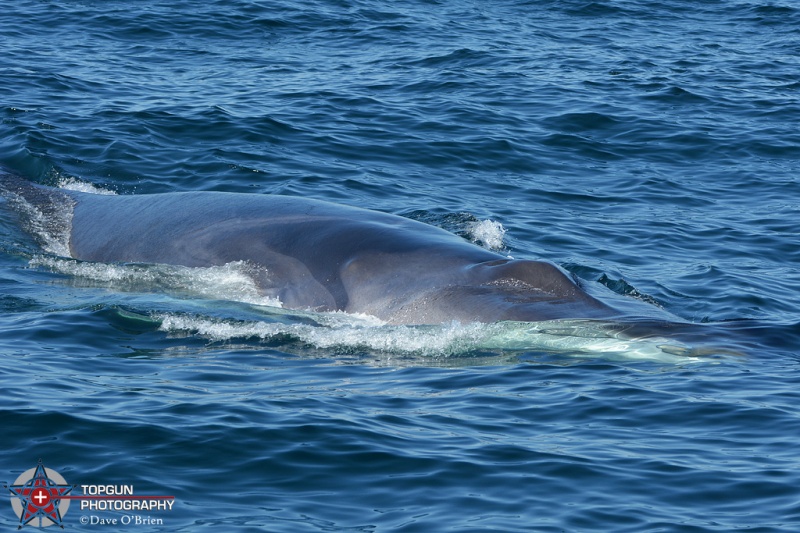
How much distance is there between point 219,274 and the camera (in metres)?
15.0

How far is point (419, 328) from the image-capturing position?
13375 mm

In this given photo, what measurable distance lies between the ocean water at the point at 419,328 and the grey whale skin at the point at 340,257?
0.29 meters

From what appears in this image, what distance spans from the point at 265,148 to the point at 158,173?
8.78ft

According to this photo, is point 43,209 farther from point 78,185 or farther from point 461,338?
point 461,338

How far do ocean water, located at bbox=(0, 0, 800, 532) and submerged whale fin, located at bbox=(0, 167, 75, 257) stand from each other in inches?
10.0

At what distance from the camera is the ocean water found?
9.55 m

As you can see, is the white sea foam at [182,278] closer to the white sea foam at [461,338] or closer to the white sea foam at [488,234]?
the white sea foam at [461,338]

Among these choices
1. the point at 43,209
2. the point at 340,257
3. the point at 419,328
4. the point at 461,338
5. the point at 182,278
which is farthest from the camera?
the point at 43,209

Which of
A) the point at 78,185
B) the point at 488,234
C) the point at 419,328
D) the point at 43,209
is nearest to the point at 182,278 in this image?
the point at 419,328

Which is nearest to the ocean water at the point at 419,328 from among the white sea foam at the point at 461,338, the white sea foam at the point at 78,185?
the white sea foam at the point at 461,338

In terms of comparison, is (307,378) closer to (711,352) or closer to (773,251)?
(711,352)

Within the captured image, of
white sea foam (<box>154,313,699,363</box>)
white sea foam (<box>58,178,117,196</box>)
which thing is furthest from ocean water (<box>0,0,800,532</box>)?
white sea foam (<box>58,178,117,196</box>)

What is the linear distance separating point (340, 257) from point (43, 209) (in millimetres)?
6351

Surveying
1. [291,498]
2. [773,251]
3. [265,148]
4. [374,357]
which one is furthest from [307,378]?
[265,148]
